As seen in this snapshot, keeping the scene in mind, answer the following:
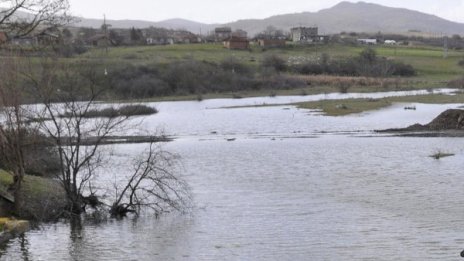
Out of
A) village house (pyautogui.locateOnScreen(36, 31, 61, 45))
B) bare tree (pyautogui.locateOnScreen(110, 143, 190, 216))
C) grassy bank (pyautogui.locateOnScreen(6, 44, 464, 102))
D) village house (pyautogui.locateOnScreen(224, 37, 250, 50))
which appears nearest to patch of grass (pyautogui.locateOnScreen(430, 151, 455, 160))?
bare tree (pyautogui.locateOnScreen(110, 143, 190, 216))

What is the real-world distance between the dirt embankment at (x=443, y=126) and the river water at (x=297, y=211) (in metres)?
4.36

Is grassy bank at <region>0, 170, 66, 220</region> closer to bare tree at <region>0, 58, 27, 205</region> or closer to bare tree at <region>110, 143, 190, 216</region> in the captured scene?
bare tree at <region>0, 58, 27, 205</region>

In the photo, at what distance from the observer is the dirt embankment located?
5294cm

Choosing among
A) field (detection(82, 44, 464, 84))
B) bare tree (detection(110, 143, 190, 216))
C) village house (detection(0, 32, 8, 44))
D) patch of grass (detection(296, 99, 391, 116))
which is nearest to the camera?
village house (detection(0, 32, 8, 44))

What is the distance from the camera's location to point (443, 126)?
177ft

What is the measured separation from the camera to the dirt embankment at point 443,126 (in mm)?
52944

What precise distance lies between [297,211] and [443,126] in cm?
3165

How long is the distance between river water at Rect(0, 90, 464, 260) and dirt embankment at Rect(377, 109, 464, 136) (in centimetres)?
436

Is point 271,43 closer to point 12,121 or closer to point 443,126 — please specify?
point 443,126

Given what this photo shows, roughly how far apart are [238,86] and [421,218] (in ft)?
311

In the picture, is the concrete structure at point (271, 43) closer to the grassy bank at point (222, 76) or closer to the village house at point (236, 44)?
the village house at point (236, 44)

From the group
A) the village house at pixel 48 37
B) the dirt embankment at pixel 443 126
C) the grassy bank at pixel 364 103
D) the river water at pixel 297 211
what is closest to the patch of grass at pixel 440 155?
the river water at pixel 297 211

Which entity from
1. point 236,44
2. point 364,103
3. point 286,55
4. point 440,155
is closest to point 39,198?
point 440,155

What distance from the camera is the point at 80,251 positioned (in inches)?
829
